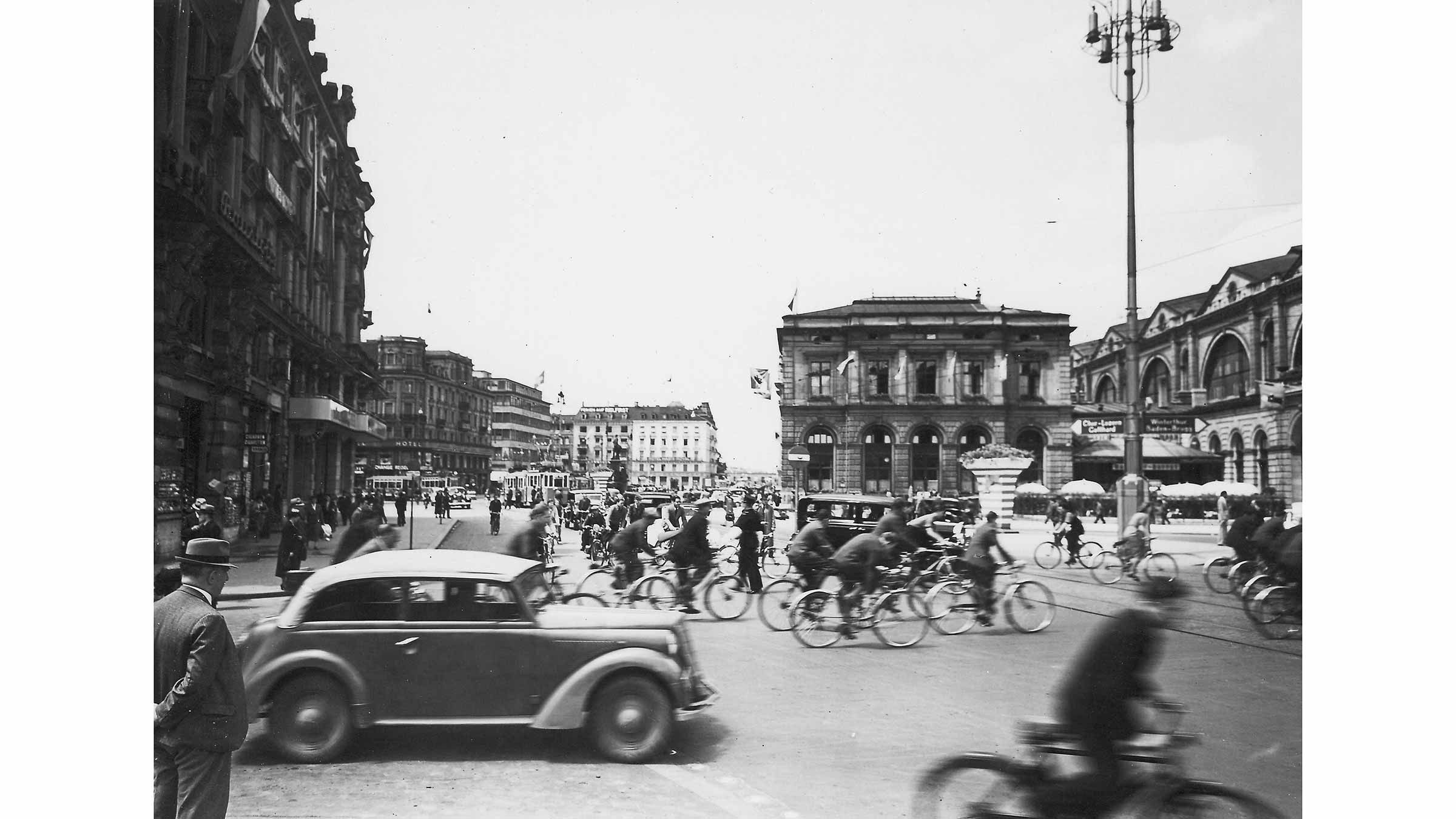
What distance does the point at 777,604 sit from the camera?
5.45m

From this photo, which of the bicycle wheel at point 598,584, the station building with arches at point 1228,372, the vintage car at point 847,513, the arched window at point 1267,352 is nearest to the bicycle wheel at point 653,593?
the bicycle wheel at point 598,584

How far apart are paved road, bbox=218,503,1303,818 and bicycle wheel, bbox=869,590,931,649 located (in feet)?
0.75

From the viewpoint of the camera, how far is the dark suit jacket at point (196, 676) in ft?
11.2

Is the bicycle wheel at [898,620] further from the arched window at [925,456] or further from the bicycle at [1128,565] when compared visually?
the bicycle at [1128,565]

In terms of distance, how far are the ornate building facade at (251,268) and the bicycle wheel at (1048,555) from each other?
171 inches

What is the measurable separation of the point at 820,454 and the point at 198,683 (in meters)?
3.68

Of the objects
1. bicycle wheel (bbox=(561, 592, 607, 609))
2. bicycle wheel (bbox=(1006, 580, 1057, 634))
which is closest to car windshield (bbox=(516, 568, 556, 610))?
bicycle wheel (bbox=(561, 592, 607, 609))

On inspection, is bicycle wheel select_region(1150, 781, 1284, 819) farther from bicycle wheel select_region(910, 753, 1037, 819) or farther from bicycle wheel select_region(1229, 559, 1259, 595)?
bicycle wheel select_region(1229, 559, 1259, 595)

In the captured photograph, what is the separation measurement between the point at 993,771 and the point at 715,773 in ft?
4.42

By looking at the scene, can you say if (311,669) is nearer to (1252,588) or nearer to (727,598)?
(727,598)

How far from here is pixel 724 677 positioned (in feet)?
15.6

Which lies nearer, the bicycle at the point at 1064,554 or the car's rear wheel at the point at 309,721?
the car's rear wheel at the point at 309,721

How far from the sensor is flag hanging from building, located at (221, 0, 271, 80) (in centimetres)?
508
